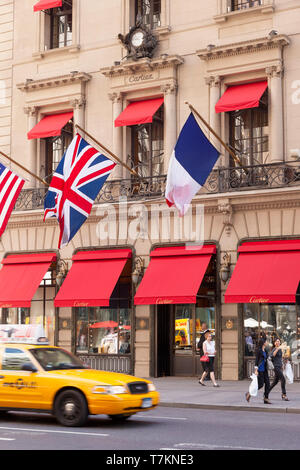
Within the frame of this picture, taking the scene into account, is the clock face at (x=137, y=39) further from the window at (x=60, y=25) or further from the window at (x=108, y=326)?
the window at (x=108, y=326)

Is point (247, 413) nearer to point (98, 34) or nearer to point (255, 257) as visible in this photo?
point (255, 257)

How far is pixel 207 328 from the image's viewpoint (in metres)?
26.8

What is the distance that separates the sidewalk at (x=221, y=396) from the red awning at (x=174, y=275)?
9.58ft

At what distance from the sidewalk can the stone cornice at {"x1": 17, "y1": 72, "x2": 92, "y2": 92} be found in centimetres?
1249

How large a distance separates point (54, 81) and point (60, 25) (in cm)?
298

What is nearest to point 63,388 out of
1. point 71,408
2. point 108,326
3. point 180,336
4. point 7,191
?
point 71,408

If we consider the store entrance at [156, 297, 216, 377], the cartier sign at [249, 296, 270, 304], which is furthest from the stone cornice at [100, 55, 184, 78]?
the cartier sign at [249, 296, 270, 304]

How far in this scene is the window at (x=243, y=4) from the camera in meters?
27.3

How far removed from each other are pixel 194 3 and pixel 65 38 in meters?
6.37

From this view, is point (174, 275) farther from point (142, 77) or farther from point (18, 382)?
point (18, 382)

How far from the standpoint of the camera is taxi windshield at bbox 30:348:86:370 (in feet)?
50.3

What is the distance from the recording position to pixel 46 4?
30.4 metres

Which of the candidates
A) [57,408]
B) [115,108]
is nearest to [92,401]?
[57,408]

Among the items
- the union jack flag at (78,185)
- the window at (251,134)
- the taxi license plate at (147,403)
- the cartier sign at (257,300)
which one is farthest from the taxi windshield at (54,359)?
Answer: the window at (251,134)
